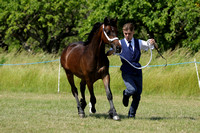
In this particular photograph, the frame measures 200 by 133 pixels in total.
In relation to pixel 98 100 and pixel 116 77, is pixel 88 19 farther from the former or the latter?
pixel 98 100

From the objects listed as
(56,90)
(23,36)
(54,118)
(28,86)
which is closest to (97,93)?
(56,90)

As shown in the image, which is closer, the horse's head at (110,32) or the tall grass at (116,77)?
the horse's head at (110,32)

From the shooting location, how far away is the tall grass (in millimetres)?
15961

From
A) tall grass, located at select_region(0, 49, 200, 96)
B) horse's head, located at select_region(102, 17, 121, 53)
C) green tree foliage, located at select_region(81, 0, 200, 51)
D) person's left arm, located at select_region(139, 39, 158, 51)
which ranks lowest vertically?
tall grass, located at select_region(0, 49, 200, 96)

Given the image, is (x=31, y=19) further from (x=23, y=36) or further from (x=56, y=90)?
(x=56, y=90)

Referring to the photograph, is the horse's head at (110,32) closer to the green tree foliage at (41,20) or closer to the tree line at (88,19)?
the tree line at (88,19)

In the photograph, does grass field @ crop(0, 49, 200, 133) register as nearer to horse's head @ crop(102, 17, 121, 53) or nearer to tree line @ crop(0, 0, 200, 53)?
horse's head @ crop(102, 17, 121, 53)

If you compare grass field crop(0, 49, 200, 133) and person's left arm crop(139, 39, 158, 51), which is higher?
person's left arm crop(139, 39, 158, 51)

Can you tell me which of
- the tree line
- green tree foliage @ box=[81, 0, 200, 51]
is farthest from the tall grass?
green tree foliage @ box=[81, 0, 200, 51]

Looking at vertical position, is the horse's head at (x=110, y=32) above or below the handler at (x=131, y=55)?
above

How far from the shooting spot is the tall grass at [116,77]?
1596 cm

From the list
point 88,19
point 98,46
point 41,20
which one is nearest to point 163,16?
point 88,19

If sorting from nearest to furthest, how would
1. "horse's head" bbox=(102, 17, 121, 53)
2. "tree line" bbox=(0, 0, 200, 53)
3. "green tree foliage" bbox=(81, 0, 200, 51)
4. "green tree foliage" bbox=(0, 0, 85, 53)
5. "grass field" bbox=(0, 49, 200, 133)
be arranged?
1. "grass field" bbox=(0, 49, 200, 133)
2. "horse's head" bbox=(102, 17, 121, 53)
3. "green tree foliage" bbox=(81, 0, 200, 51)
4. "tree line" bbox=(0, 0, 200, 53)
5. "green tree foliage" bbox=(0, 0, 85, 53)

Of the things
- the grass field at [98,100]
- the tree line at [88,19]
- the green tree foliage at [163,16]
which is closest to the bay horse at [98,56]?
the grass field at [98,100]
